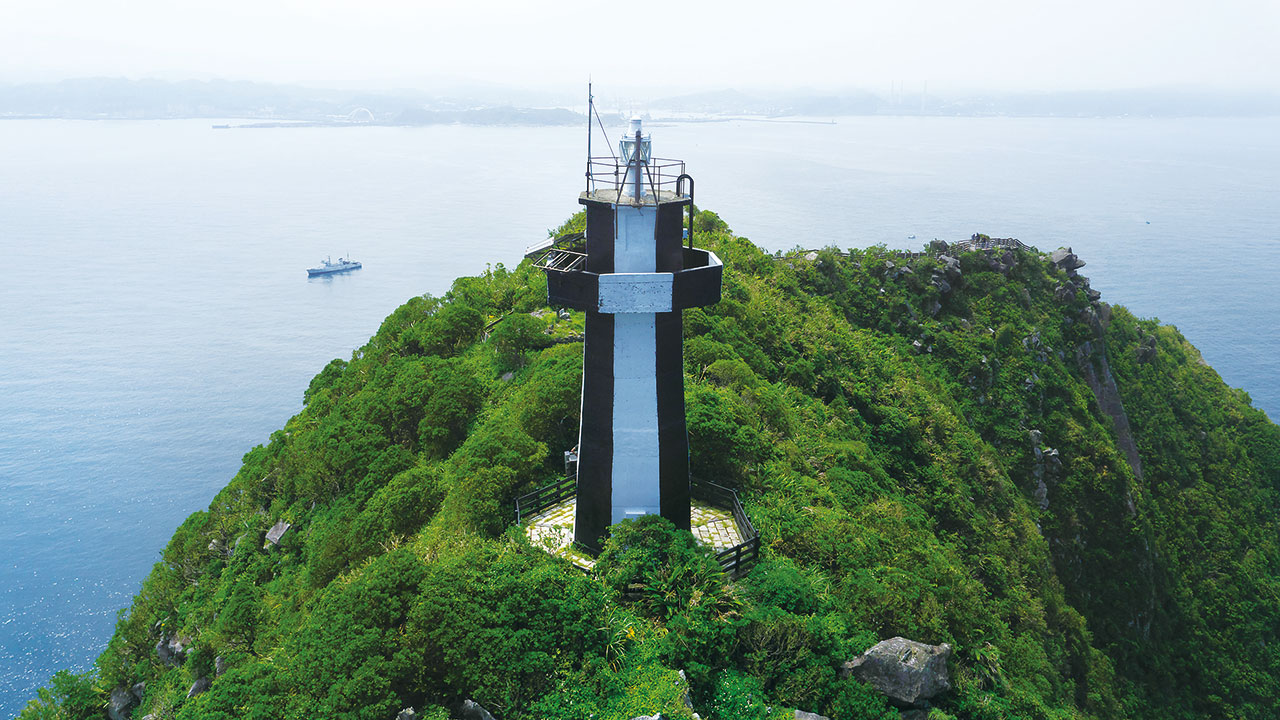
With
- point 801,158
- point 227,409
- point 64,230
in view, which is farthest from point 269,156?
point 227,409

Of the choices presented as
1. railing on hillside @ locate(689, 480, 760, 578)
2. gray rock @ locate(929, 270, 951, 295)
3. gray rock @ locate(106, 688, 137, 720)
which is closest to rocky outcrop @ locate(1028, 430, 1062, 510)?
gray rock @ locate(929, 270, 951, 295)

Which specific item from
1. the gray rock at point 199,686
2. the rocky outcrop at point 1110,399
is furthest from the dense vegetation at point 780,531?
the gray rock at point 199,686

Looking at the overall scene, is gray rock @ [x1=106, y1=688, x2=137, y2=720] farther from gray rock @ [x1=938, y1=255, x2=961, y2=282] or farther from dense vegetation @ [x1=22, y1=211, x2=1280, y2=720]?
gray rock @ [x1=938, y1=255, x2=961, y2=282]

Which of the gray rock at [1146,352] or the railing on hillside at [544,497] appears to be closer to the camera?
the railing on hillside at [544,497]

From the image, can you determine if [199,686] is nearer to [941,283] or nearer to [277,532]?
[277,532]

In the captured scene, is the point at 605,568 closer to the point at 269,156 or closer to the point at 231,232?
the point at 231,232

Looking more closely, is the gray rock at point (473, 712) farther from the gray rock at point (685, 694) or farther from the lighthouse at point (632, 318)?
the lighthouse at point (632, 318)

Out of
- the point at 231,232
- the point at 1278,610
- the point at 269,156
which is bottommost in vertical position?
the point at 1278,610
